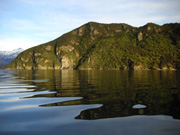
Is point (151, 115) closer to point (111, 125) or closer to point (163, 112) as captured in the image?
point (163, 112)

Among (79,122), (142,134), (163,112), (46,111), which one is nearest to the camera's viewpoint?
(142,134)

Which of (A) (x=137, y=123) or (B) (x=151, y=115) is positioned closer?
(A) (x=137, y=123)

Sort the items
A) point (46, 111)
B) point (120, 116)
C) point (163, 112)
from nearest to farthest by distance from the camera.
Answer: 1. point (120, 116)
2. point (163, 112)
3. point (46, 111)

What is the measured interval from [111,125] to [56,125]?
10.3 feet

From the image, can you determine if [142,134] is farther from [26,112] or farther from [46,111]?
[26,112]

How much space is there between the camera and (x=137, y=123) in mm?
8406

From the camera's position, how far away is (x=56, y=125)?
833 centimetres

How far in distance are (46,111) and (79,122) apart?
3761mm

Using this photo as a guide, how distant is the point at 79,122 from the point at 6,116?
17.7 feet

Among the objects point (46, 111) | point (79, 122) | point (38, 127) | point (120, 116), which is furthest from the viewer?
point (46, 111)

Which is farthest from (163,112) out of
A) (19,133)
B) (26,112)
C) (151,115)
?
(26,112)

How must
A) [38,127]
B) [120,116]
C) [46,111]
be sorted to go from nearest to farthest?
[38,127] → [120,116] → [46,111]

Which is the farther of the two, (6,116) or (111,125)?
(6,116)

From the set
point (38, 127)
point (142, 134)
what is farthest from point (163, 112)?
point (38, 127)
